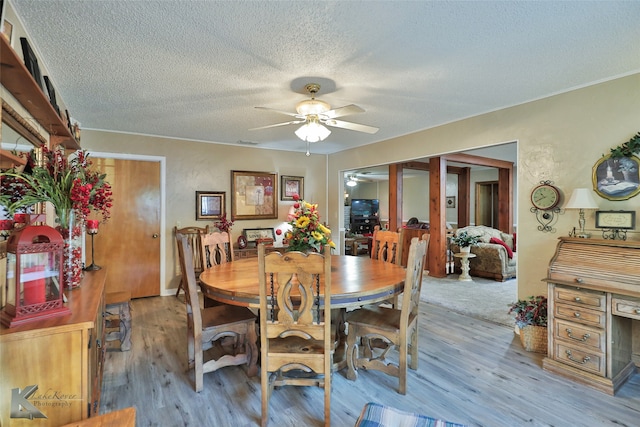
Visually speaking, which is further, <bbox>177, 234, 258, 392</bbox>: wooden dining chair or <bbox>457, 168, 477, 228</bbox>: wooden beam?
<bbox>457, 168, 477, 228</bbox>: wooden beam

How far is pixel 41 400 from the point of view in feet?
4.18

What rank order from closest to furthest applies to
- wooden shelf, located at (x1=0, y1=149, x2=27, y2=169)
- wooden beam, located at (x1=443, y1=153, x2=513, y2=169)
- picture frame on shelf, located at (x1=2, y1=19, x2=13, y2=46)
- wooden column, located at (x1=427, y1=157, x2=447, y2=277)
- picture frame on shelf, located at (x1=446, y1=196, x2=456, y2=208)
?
wooden shelf, located at (x1=0, y1=149, x2=27, y2=169), picture frame on shelf, located at (x1=2, y1=19, x2=13, y2=46), wooden column, located at (x1=427, y1=157, x2=447, y2=277), wooden beam, located at (x1=443, y1=153, x2=513, y2=169), picture frame on shelf, located at (x1=446, y1=196, x2=456, y2=208)

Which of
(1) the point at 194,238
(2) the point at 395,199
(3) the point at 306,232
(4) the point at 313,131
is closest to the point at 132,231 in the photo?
(1) the point at 194,238

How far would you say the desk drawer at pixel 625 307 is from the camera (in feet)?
7.12

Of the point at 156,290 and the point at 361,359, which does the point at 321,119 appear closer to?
the point at 361,359

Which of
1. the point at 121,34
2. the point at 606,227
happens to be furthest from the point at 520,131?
the point at 121,34

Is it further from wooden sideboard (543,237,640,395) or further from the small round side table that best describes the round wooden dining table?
the small round side table

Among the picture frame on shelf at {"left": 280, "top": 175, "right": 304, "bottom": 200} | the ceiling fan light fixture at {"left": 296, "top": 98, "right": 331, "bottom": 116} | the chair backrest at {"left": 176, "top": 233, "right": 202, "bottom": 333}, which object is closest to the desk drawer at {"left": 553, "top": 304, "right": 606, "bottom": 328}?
the ceiling fan light fixture at {"left": 296, "top": 98, "right": 331, "bottom": 116}

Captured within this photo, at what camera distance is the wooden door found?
445 centimetres

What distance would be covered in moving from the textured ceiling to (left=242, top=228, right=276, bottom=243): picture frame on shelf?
240 cm

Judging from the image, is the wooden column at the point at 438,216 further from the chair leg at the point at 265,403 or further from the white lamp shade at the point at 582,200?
the chair leg at the point at 265,403

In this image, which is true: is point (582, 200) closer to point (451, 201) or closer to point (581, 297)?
Answer: point (581, 297)

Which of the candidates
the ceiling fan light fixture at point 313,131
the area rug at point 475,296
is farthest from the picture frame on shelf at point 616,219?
the ceiling fan light fixture at point 313,131

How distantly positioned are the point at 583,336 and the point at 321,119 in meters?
2.73
